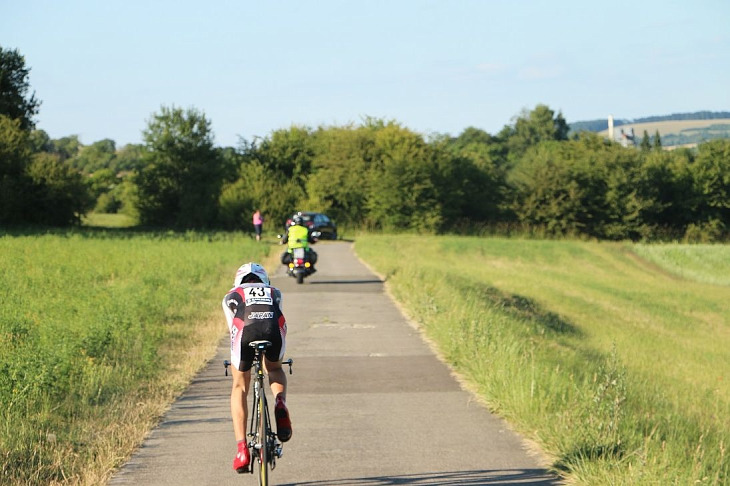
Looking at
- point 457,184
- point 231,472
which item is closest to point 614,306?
point 231,472

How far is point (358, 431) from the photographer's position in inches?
368

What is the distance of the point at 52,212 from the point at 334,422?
172 feet

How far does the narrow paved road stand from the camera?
7793 mm

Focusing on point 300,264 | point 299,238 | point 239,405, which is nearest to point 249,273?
point 239,405

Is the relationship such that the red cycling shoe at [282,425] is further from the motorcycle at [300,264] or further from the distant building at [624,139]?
the distant building at [624,139]

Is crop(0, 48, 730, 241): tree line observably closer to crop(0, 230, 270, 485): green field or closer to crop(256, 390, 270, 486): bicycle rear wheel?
crop(0, 230, 270, 485): green field

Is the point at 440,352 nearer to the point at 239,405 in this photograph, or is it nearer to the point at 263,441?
the point at 239,405


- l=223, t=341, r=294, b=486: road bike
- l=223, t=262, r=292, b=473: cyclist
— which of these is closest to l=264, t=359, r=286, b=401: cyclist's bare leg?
l=223, t=262, r=292, b=473: cyclist

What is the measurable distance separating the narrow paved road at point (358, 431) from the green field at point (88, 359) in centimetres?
36

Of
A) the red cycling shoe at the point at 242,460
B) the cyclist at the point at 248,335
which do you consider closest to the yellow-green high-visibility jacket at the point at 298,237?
the cyclist at the point at 248,335

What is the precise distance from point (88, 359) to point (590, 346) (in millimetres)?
13548

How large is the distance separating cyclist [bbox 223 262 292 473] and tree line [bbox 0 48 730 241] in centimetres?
5580

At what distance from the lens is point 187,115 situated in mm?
70000

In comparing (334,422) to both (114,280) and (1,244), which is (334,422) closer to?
(114,280)
